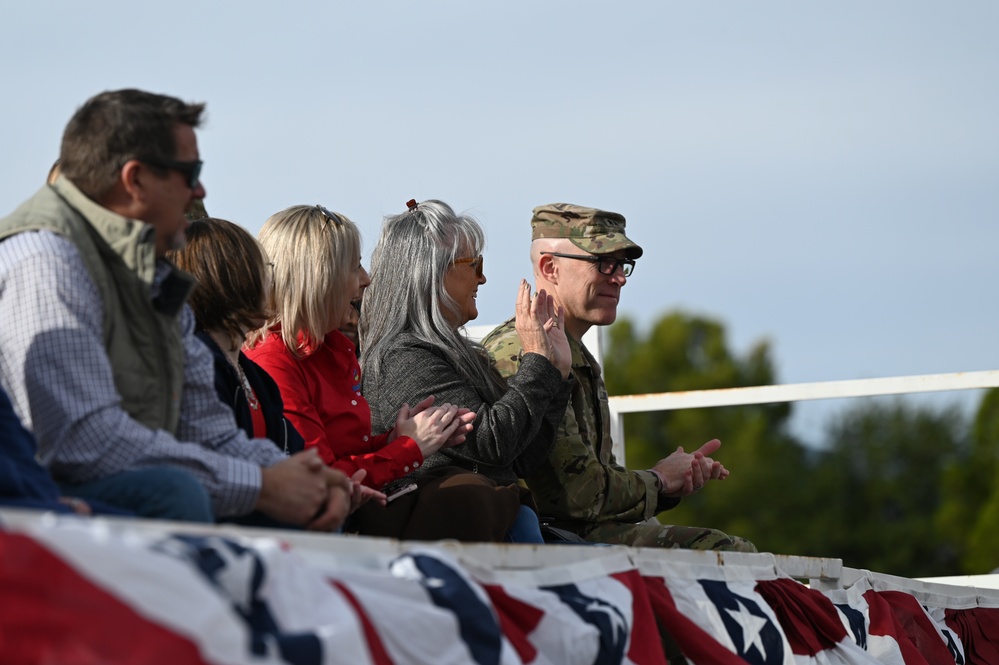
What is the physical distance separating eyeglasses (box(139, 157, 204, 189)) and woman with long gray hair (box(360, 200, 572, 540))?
145cm

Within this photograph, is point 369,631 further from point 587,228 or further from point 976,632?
point 976,632

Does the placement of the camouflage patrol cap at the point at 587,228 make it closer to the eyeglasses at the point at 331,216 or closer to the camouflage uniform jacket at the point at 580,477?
the camouflage uniform jacket at the point at 580,477

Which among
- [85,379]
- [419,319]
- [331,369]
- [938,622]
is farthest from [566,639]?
[938,622]

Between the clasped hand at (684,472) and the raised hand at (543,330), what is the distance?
2.34 feet

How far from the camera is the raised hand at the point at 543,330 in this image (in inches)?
171

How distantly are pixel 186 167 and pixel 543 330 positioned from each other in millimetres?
1756

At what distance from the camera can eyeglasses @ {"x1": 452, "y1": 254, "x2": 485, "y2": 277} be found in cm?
449

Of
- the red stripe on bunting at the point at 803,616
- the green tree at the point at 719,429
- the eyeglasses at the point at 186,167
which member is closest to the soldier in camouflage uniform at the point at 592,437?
the red stripe on bunting at the point at 803,616

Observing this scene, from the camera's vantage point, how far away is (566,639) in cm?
254

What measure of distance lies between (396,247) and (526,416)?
75 cm

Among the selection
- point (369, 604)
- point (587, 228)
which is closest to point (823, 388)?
point (587, 228)

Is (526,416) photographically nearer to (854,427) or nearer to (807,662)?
(807,662)

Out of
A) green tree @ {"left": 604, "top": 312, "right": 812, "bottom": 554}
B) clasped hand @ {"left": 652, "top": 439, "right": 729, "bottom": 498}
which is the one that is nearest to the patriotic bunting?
clasped hand @ {"left": 652, "top": 439, "right": 729, "bottom": 498}

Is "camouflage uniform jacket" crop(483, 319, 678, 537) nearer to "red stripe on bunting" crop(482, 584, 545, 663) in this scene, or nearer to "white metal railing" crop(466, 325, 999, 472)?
"white metal railing" crop(466, 325, 999, 472)
